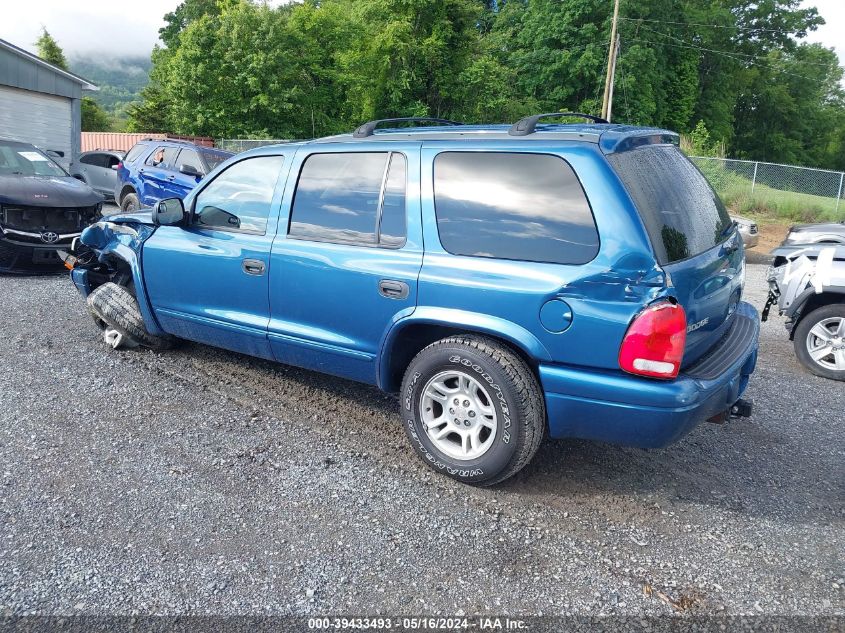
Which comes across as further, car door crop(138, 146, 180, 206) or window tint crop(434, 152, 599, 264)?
car door crop(138, 146, 180, 206)

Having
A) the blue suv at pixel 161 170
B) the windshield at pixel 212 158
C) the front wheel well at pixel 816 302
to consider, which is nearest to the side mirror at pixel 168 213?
the front wheel well at pixel 816 302

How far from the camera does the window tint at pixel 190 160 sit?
11.8 m

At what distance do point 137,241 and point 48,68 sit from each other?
69.2ft

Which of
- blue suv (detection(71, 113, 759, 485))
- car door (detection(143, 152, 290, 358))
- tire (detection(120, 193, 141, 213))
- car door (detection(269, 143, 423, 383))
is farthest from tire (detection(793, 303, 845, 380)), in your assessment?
tire (detection(120, 193, 141, 213))

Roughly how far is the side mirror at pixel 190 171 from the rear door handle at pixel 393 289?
9.05m

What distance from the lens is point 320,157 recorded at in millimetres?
4129

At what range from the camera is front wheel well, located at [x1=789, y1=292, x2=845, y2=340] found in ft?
19.6

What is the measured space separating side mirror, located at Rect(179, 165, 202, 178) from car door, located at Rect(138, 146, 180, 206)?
24cm

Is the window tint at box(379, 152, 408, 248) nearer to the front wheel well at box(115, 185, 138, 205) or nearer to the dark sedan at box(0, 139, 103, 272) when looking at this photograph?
the dark sedan at box(0, 139, 103, 272)

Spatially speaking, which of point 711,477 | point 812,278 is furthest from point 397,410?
point 812,278

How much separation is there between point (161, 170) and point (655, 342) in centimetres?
1119

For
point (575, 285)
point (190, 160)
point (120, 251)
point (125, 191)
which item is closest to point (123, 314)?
point (120, 251)

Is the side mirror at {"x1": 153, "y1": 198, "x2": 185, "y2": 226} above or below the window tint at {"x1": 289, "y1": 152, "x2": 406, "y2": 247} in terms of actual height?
below

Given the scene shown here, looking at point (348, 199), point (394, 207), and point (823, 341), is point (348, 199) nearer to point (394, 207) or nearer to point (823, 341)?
point (394, 207)
